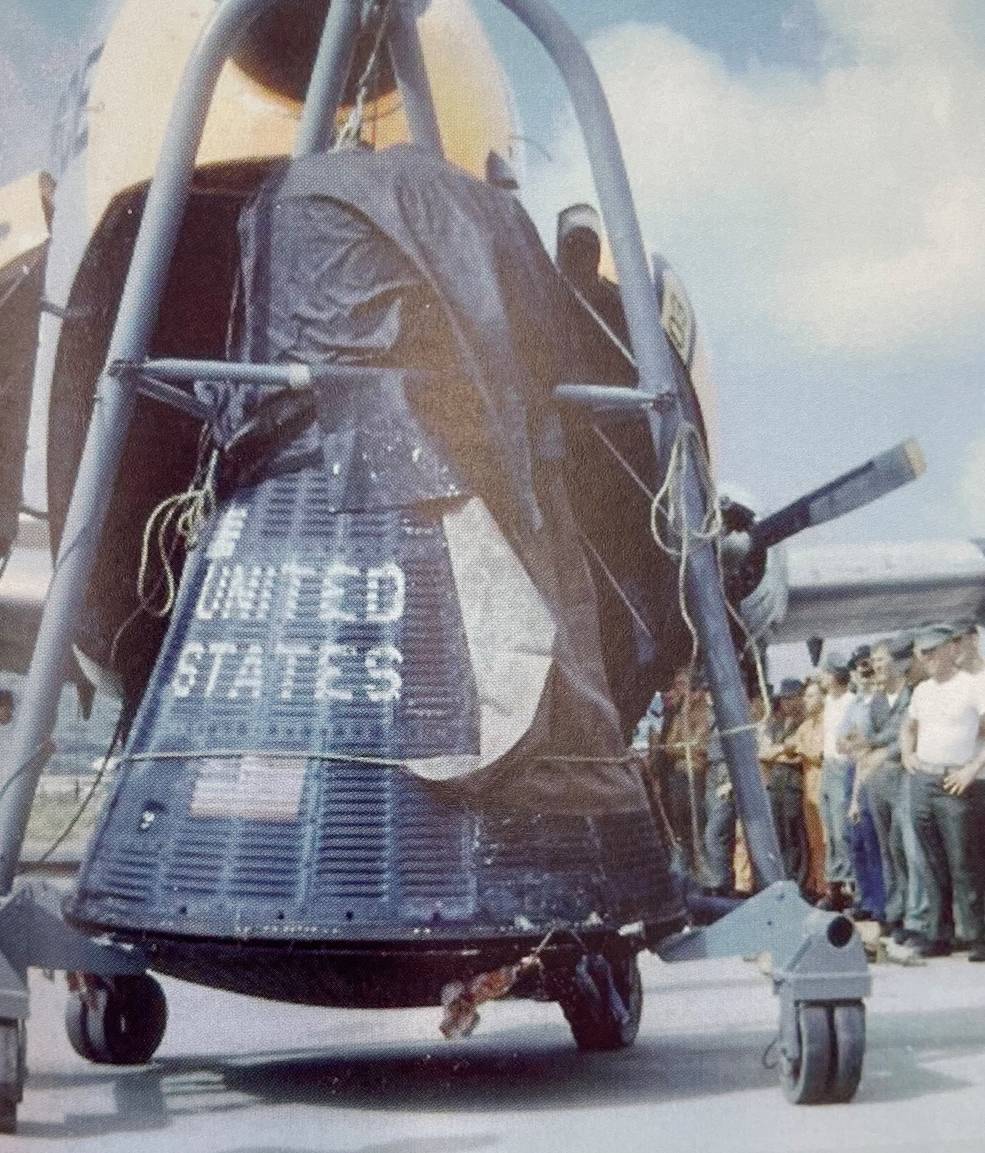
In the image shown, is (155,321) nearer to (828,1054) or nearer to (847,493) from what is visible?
(847,493)

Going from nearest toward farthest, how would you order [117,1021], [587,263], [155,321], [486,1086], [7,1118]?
[7,1118] → [486,1086] → [155,321] → [117,1021] → [587,263]

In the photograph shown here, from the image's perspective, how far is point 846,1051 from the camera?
3.62 meters

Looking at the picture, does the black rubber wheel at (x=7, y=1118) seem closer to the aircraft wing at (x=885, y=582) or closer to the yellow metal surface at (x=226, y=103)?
the yellow metal surface at (x=226, y=103)

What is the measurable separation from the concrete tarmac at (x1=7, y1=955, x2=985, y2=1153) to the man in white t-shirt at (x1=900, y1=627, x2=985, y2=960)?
1798mm

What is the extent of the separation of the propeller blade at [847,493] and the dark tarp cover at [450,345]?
2.67 feet

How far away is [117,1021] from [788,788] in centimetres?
593

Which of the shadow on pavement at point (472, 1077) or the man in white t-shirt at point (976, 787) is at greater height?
the man in white t-shirt at point (976, 787)

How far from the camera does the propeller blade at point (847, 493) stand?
410 centimetres

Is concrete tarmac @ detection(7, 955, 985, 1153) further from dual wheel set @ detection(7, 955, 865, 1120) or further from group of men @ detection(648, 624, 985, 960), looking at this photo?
group of men @ detection(648, 624, 985, 960)

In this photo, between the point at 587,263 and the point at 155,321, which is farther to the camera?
the point at 587,263

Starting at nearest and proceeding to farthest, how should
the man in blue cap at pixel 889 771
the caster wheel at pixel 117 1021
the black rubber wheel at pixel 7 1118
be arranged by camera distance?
1. the black rubber wheel at pixel 7 1118
2. the caster wheel at pixel 117 1021
3. the man in blue cap at pixel 889 771

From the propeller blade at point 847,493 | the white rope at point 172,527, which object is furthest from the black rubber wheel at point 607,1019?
the white rope at point 172,527

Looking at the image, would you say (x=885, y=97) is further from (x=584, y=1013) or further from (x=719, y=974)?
(x=719, y=974)

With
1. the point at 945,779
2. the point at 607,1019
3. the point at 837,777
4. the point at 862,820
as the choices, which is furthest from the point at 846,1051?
the point at 837,777
